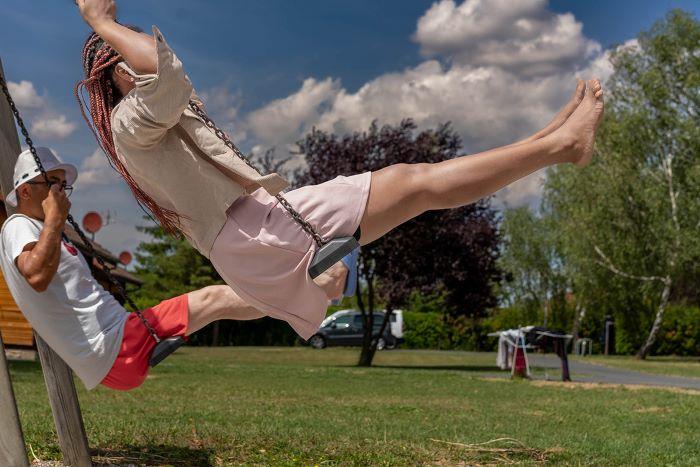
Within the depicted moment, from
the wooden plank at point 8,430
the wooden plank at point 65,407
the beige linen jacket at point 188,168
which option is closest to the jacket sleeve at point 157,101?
the beige linen jacket at point 188,168

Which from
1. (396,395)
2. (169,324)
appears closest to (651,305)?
(396,395)

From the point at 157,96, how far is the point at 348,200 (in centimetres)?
91

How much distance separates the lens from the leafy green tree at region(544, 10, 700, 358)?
33406 mm

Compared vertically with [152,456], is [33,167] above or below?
above

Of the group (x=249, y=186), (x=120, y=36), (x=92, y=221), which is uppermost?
(x=92, y=221)

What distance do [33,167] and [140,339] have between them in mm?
1036

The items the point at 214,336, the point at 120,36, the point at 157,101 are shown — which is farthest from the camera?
the point at 214,336

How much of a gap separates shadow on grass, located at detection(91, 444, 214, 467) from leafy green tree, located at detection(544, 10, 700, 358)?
30006 mm

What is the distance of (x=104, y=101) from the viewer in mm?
3664

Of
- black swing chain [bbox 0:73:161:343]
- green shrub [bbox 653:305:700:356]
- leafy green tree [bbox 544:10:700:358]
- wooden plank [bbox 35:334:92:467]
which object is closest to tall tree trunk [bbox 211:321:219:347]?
leafy green tree [bbox 544:10:700:358]

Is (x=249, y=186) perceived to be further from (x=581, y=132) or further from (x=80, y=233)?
(x=581, y=132)

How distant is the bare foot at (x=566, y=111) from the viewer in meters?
3.92

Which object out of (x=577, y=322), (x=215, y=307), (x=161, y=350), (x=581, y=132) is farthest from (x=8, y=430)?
(x=577, y=322)

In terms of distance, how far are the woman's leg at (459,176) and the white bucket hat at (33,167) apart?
5.35 ft
